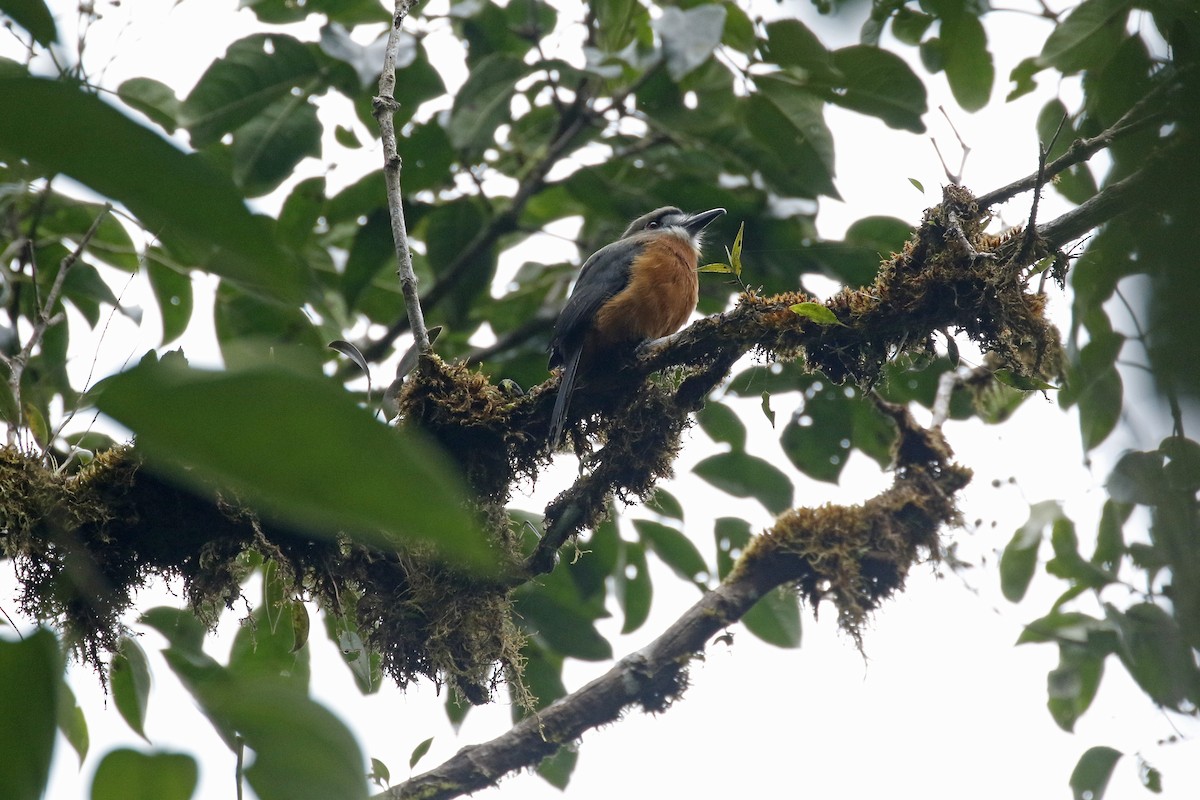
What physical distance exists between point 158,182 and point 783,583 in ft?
12.7

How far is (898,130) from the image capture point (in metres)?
3.79

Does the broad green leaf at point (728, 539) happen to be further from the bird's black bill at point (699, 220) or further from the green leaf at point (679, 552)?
the bird's black bill at point (699, 220)

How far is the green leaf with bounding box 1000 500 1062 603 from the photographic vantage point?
13.1 feet

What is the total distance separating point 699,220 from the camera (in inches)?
198

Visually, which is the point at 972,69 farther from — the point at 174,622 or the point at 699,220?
the point at 174,622

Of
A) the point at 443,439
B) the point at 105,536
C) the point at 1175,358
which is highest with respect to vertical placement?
the point at 443,439

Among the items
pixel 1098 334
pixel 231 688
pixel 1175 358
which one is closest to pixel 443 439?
pixel 231 688

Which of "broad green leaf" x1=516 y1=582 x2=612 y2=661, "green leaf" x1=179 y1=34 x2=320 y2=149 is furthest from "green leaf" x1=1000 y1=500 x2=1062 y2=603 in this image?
"green leaf" x1=179 y1=34 x2=320 y2=149

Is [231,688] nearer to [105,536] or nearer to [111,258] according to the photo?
[105,536]

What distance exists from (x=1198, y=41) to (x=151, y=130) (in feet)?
1.70

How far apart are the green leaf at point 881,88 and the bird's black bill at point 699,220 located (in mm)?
1020

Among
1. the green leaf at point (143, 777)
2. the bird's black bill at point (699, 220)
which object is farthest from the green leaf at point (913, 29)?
the green leaf at point (143, 777)

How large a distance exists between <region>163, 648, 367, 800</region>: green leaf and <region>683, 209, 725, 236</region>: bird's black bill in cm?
416

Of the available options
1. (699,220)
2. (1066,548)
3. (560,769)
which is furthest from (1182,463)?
(699,220)
